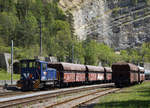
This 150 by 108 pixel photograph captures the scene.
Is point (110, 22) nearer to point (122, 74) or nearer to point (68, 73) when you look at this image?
point (122, 74)

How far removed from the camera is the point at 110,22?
555ft

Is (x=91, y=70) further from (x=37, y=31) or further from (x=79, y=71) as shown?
(x=37, y=31)

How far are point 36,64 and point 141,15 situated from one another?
161196 millimetres

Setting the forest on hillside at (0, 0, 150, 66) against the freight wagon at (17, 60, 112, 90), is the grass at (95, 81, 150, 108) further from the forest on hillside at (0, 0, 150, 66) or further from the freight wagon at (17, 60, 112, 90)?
the forest on hillside at (0, 0, 150, 66)

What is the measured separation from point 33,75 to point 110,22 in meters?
149

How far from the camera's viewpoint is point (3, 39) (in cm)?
7812

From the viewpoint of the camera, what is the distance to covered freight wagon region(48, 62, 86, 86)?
31.1m

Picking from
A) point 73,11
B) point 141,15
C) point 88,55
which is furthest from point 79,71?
point 141,15

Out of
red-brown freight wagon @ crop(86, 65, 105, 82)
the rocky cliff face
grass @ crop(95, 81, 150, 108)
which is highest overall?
the rocky cliff face

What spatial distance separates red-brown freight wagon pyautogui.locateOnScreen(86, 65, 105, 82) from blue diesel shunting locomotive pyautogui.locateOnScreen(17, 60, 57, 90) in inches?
588

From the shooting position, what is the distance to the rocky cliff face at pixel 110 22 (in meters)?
153

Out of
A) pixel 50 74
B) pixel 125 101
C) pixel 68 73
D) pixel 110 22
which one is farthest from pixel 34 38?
pixel 110 22

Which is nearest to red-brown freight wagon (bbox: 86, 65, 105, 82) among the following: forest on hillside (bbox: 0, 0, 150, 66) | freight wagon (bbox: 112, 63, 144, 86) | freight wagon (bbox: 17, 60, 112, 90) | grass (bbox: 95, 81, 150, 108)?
freight wagon (bbox: 17, 60, 112, 90)

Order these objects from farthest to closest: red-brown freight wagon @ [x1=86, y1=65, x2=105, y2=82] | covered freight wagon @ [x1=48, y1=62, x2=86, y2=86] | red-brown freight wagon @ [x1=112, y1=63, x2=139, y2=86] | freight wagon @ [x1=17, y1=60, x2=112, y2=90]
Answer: red-brown freight wagon @ [x1=86, y1=65, x2=105, y2=82]
red-brown freight wagon @ [x1=112, y1=63, x2=139, y2=86]
covered freight wagon @ [x1=48, y1=62, x2=86, y2=86]
freight wagon @ [x1=17, y1=60, x2=112, y2=90]
